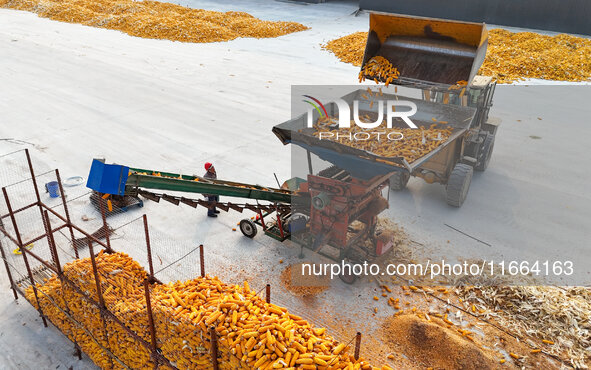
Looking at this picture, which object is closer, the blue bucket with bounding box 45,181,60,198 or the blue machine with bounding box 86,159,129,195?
the blue machine with bounding box 86,159,129,195

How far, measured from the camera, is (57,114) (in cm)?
1636

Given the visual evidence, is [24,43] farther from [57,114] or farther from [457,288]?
[457,288]

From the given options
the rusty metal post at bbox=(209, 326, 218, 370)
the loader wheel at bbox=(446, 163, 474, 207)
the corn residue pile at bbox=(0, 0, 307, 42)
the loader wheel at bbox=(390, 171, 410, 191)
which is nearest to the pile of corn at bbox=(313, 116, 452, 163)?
the loader wheel at bbox=(446, 163, 474, 207)

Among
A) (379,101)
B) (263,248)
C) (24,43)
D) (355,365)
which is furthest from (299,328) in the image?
(24,43)

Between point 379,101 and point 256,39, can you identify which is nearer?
point 379,101

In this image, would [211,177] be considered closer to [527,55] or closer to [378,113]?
[378,113]

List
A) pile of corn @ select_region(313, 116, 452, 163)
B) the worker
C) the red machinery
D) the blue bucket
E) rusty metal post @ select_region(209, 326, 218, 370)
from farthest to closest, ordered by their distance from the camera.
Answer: the blue bucket < the worker < pile of corn @ select_region(313, 116, 452, 163) < the red machinery < rusty metal post @ select_region(209, 326, 218, 370)

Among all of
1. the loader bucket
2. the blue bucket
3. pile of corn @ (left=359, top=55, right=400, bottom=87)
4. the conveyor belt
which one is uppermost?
the loader bucket

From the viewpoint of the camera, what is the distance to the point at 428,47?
11828 mm

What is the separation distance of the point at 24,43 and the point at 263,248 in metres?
25.0

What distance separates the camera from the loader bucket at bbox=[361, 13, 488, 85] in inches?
436

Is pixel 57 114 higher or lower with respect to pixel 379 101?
lower

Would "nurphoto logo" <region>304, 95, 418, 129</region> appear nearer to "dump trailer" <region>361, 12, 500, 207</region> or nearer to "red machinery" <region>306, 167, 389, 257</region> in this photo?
"dump trailer" <region>361, 12, 500, 207</region>

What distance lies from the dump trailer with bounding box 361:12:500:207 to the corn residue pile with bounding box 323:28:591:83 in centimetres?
1055
